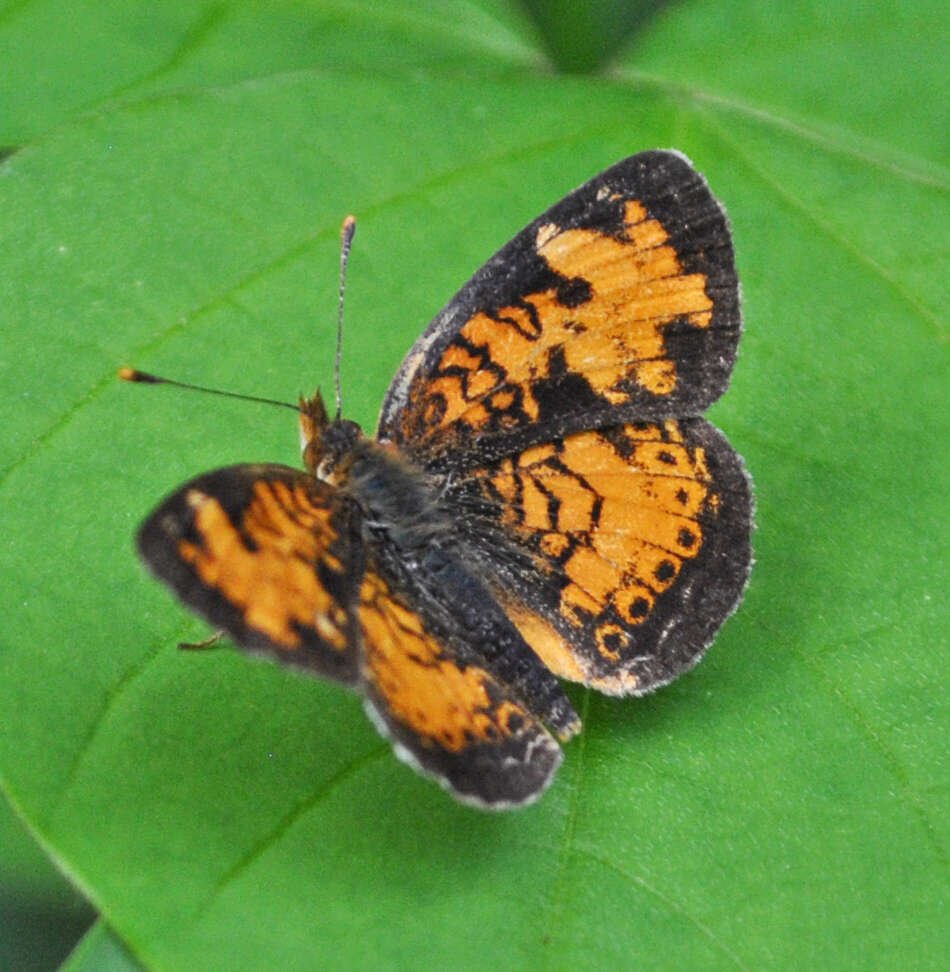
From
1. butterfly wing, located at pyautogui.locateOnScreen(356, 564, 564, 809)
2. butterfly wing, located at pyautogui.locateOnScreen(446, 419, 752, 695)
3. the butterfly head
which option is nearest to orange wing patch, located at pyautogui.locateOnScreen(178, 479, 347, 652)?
butterfly wing, located at pyautogui.locateOnScreen(356, 564, 564, 809)

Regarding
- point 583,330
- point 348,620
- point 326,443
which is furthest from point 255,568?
point 583,330

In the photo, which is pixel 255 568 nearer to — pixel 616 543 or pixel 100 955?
pixel 100 955

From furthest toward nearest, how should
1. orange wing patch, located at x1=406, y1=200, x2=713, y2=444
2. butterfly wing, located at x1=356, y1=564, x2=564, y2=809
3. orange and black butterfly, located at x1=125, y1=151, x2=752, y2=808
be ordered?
orange wing patch, located at x1=406, y1=200, x2=713, y2=444
orange and black butterfly, located at x1=125, y1=151, x2=752, y2=808
butterfly wing, located at x1=356, y1=564, x2=564, y2=809

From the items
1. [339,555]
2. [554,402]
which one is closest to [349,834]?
[339,555]

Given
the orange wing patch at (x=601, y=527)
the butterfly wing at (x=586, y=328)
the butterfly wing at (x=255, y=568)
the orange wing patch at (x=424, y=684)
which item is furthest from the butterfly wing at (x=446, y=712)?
the butterfly wing at (x=586, y=328)

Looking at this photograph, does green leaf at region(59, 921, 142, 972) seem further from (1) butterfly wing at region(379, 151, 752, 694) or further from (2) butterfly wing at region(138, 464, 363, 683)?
(1) butterfly wing at region(379, 151, 752, 694)

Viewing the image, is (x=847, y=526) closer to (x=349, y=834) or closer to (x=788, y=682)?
(x=788, y=682)
